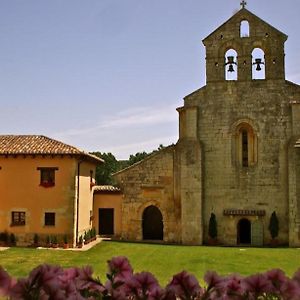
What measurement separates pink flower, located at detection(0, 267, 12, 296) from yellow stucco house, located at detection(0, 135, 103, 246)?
23782 millimetres

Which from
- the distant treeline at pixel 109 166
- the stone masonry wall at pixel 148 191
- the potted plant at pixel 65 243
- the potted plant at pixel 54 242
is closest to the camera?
the potted plant at pixel 65 243

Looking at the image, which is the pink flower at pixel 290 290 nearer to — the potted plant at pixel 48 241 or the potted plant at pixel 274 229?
the potted plant at pixel 48 241

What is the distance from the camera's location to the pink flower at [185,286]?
284 centimetres

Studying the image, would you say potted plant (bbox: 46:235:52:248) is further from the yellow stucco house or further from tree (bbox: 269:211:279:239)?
tree (bbox: 269:211:279:239)

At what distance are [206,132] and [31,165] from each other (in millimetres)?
10939

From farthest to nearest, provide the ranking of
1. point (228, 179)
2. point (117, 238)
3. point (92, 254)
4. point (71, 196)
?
1. point (117, 238)
2. point (228, 179)
3. point (71, 196)
4. point (92, 254)

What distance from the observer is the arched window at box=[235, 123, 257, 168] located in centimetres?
2825

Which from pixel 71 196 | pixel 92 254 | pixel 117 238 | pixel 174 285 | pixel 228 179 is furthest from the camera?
pixel 117 238

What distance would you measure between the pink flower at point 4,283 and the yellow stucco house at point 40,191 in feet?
78.0

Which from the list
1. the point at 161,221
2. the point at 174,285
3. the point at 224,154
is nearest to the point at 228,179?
the point at 224,154

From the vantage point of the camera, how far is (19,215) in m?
26.7

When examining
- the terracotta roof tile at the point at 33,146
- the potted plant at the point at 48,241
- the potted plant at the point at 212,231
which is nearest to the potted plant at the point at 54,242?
the potted plant at the point at 48,241

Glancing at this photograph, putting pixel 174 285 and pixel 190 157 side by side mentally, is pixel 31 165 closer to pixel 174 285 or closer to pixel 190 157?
pixel 190 157

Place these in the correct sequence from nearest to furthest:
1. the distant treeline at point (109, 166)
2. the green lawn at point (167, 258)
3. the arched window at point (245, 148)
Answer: the green lawn at point (167, 258), the arched window at point (245, 148), the distant treeline at point (109, 166)
